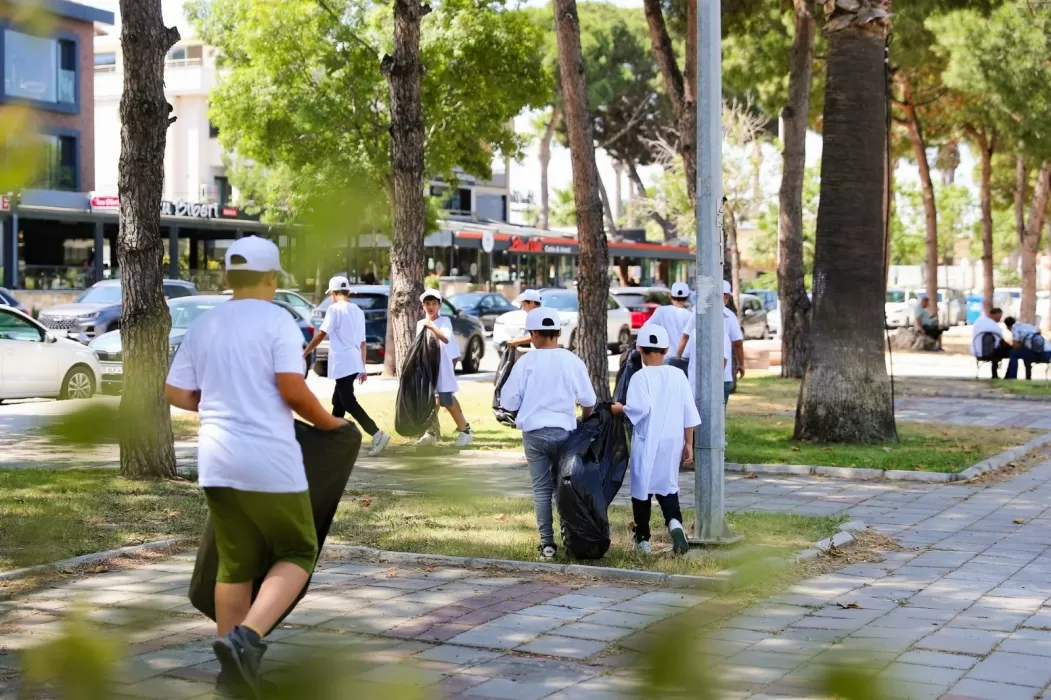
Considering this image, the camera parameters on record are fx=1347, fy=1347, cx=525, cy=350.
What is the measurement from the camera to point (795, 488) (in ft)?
40.5

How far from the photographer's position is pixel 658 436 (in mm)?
8852

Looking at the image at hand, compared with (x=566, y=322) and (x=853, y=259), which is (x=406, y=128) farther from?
(x=566, y=322)

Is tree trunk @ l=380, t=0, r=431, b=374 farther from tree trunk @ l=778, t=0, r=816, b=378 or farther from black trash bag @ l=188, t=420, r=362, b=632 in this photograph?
black trash bag @ l=188, t=420, r=362, b=632

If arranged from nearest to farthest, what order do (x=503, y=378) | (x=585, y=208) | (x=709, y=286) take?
1. (x=709, y=286)
2. (x=503, y=378)
3. (x=585, y=208)

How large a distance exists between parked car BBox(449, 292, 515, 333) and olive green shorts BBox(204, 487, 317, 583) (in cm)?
2959

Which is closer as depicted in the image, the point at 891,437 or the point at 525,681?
the point at 525,681

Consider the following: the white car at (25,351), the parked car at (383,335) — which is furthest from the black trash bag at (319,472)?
the parked car at (383,335)

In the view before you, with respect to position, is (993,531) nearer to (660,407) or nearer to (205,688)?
(660,407)

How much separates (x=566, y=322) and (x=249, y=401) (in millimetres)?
26038

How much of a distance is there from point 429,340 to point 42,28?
13.0 m

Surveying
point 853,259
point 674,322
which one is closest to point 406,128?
point 674,322

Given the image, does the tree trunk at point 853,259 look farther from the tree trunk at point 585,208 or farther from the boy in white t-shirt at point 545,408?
the boy in white t-shirt at point 545,408

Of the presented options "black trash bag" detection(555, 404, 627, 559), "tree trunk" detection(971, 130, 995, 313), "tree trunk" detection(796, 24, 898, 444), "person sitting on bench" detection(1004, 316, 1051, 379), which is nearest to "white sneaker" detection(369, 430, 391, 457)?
"black trash bag" detection(555, 404, 627, 559)

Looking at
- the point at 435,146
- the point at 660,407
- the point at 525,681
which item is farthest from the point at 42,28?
the point at 435,146
